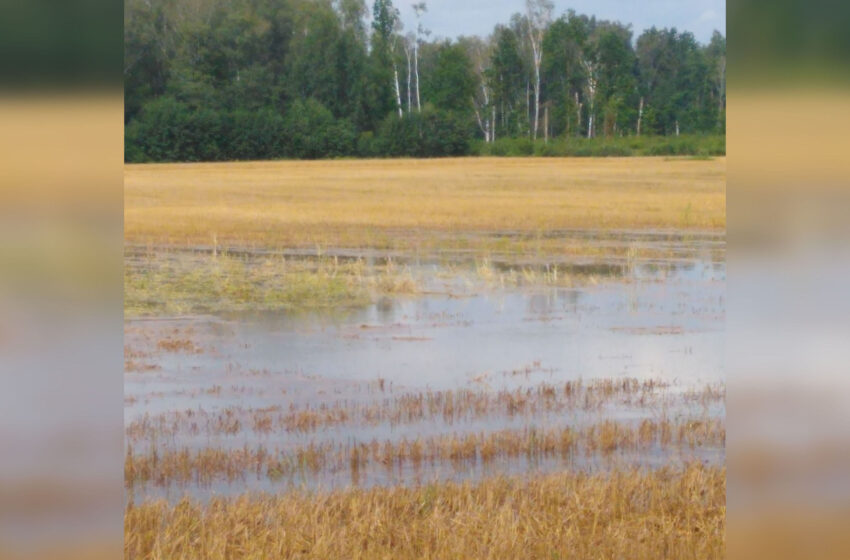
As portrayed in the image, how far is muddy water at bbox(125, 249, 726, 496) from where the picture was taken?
12.8m

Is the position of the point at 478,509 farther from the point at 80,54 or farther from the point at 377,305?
the point at 377,305

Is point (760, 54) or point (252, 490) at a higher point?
point (760, 54)

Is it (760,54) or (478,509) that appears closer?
(760,54)

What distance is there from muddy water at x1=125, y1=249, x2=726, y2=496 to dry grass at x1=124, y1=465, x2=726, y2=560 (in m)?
4.86

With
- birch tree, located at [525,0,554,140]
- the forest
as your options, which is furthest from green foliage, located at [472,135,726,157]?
birch tree, located at [525,0,554,140]

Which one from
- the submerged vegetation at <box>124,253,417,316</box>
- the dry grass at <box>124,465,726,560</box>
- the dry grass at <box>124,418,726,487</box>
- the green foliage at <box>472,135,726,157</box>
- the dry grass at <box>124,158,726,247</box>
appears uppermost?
the green foliage at <box>472,135,726,157</box>

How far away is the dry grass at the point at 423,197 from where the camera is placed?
16516 mm

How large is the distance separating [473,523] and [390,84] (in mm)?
9725

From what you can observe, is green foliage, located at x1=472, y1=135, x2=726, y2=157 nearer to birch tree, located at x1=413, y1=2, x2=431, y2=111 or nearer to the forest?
the forest

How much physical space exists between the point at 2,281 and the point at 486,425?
10.3 m

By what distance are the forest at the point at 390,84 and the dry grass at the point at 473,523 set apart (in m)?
8.01

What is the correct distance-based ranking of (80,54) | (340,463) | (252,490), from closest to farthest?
1. (80,54)
2. (252,490)
3. (340,463)

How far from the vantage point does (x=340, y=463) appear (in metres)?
10.8

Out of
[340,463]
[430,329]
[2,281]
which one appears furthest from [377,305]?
[2,281]
